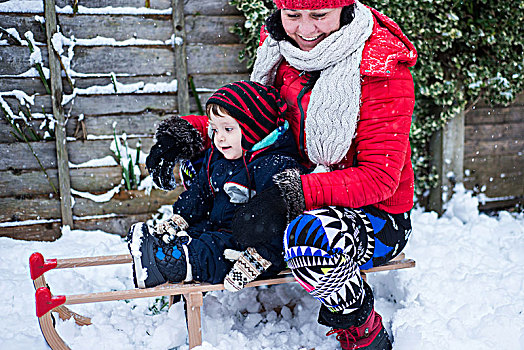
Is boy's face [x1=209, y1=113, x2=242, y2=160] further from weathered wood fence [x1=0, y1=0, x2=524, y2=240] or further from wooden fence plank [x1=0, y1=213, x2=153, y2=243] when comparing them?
wooden fence plank [x1=0, y1=213, x2=153, y2=243]

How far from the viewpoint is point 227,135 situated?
1.81m

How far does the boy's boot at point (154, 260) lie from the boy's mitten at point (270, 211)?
289 mm

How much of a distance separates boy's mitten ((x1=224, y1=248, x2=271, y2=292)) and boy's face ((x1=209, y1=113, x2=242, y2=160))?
402mm

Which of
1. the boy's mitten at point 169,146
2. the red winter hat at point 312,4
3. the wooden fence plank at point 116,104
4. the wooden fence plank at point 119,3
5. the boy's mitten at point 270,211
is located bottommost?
the boy's mitten at point 270,211

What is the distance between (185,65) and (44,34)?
921 millimetres

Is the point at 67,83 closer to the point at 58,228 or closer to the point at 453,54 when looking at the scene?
the point at 58,228

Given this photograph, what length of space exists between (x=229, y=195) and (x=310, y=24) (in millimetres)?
732

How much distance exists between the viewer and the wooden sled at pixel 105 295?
1.54m

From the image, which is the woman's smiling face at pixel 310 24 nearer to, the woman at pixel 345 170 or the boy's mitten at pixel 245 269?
the woman at pixel 345 170

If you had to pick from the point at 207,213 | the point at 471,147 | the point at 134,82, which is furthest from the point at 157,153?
the point at 471,147

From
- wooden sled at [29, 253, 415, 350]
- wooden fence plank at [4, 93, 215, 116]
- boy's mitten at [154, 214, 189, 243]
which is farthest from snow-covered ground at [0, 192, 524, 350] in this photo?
wooden fence plank at [4, 93, 215, 116]

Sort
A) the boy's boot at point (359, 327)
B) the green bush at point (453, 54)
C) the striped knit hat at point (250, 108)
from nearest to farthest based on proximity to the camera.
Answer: the boy's boot at point (359, 327)
the striped knit hat at point (250, 108)
the green bush at point (453, 54)

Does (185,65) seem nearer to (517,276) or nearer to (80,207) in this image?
(80,207)

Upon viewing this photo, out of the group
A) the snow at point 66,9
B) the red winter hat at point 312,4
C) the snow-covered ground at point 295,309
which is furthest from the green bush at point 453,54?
the red winter hat at point 312,4
